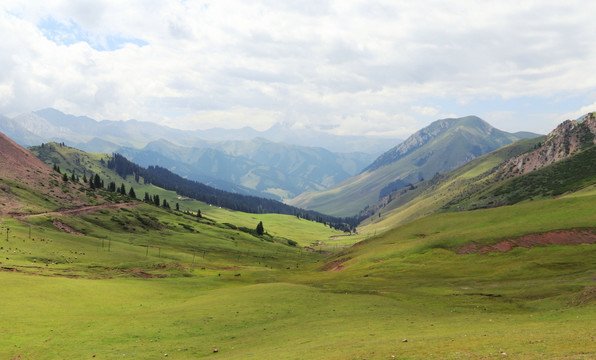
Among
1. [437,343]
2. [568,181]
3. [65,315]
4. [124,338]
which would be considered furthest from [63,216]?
[568,181]

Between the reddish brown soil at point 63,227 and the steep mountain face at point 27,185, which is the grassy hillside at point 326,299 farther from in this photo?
the steep mountain face at point 27,185

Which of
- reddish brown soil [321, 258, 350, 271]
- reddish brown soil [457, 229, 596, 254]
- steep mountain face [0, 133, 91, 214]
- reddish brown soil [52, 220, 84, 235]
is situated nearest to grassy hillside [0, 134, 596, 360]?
reddish brown soil [457, 229, 596, 254]

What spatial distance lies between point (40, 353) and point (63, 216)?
98.6 m

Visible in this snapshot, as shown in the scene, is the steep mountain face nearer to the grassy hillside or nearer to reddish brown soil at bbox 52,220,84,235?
reddish brown soil at bbox 52,220,84,235

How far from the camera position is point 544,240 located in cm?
7906

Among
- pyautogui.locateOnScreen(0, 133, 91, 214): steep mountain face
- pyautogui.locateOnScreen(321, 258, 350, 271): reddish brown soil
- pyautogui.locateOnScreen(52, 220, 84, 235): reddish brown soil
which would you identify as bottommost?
pyautogui.locateOnScreen(321, 258, 350, 271): reddish brown soil

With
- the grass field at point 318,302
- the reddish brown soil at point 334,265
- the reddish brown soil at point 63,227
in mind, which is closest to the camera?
the grass field at point 318,302

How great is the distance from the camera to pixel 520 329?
3372 centimetres

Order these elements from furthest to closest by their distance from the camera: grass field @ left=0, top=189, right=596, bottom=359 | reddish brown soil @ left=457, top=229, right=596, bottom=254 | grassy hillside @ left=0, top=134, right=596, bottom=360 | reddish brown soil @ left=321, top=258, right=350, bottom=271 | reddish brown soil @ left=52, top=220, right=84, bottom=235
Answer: reddish brown soil @ left=321, top=258, right=350, bottom=271 < reddish brown soil @ left=52, top=220, right=84, bottom=235 < reddish brown soil @ left=457, top=229, right=596, bottom=254 < grassy hillside @ left=0, top=134, right=596, bottom=360 < grass field @ left=0, top=189, right=596, bottom=359

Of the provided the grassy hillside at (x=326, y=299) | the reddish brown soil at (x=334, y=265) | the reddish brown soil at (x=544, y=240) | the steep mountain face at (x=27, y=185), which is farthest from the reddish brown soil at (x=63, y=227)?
the reddish brown soil at (x=544, y=240)

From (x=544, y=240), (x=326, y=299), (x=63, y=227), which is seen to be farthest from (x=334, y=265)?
(x=63, y=227)

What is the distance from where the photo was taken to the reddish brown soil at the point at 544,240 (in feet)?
249

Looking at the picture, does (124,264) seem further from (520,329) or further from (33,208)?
(520,329)

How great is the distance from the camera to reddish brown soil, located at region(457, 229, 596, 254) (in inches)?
2990
